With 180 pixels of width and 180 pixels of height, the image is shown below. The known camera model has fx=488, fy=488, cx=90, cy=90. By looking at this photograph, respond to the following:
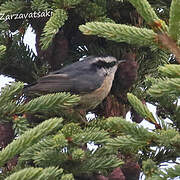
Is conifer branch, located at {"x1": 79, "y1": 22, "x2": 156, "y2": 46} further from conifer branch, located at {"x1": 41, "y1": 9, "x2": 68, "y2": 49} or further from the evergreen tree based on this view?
conifer branch, located at {"x1": 41, "y1": 9, "x2": 68, "y2": 49}

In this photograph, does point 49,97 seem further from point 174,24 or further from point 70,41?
point 70,41

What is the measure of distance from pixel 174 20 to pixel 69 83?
2.03 meters

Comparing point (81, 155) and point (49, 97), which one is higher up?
point (49, 97)

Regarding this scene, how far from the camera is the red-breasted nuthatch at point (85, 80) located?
3479mm

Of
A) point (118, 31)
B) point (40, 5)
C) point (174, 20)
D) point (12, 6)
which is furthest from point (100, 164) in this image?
point (12, 6)

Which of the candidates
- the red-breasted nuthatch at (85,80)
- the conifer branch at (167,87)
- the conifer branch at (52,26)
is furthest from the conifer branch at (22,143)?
the red-breasted nuthatch at (85,80)

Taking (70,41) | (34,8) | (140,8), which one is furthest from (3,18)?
(140,8)

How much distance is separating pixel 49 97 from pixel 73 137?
230mm

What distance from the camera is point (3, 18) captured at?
10.8 feet

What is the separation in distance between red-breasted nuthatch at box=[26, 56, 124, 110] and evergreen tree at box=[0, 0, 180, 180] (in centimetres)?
7

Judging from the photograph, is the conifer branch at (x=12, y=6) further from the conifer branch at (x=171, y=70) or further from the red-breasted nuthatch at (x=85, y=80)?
the conifer branch at (x=171, y=70)

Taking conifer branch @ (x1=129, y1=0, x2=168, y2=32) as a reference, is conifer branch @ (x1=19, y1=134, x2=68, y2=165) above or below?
below

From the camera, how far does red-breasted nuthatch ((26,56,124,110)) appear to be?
3479 millimetres

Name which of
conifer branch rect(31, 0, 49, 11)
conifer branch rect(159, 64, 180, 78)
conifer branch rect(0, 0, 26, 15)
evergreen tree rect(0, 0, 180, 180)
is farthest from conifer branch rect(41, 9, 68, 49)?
conifer branch rect(159, 64, 180, 78)
